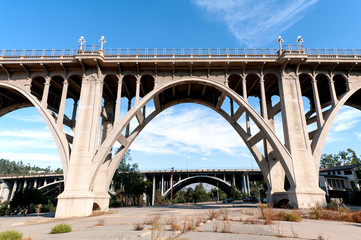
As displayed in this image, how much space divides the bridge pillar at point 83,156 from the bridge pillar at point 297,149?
712 inches

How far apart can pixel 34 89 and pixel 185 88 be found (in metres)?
19.5

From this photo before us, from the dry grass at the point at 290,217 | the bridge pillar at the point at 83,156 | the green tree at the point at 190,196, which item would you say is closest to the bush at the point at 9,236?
the bridge pillar at the point at 83,156

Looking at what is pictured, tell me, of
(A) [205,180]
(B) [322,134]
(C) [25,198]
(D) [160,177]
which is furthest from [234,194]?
(C) [25,198]

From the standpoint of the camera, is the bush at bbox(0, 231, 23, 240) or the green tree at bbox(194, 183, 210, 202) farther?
the green tree at bbox(194, 183, 210, 202)

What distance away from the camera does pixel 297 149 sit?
1964cm

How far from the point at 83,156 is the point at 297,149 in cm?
1990

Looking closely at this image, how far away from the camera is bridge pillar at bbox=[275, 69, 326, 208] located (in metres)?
18.1

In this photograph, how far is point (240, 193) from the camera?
70.1m

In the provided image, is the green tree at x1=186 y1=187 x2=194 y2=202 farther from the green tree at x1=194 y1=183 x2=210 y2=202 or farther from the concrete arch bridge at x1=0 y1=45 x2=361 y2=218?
the concrete arch bridge at x1=0 y1=45 x2=361 y2=218

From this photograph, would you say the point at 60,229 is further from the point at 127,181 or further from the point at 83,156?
the point at 127,181

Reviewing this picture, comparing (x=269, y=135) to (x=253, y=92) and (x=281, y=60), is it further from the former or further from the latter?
(x=253, y=92)

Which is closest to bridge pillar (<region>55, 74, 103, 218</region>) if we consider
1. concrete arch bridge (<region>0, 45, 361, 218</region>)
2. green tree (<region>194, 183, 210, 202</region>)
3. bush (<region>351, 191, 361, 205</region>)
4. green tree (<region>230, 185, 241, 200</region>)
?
concrete arch bridge (<region>0, 45, 361, 218</region>)

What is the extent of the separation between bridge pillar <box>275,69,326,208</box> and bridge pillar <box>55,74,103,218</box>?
18.1 meters

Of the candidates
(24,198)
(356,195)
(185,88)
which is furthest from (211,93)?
(24,198)
